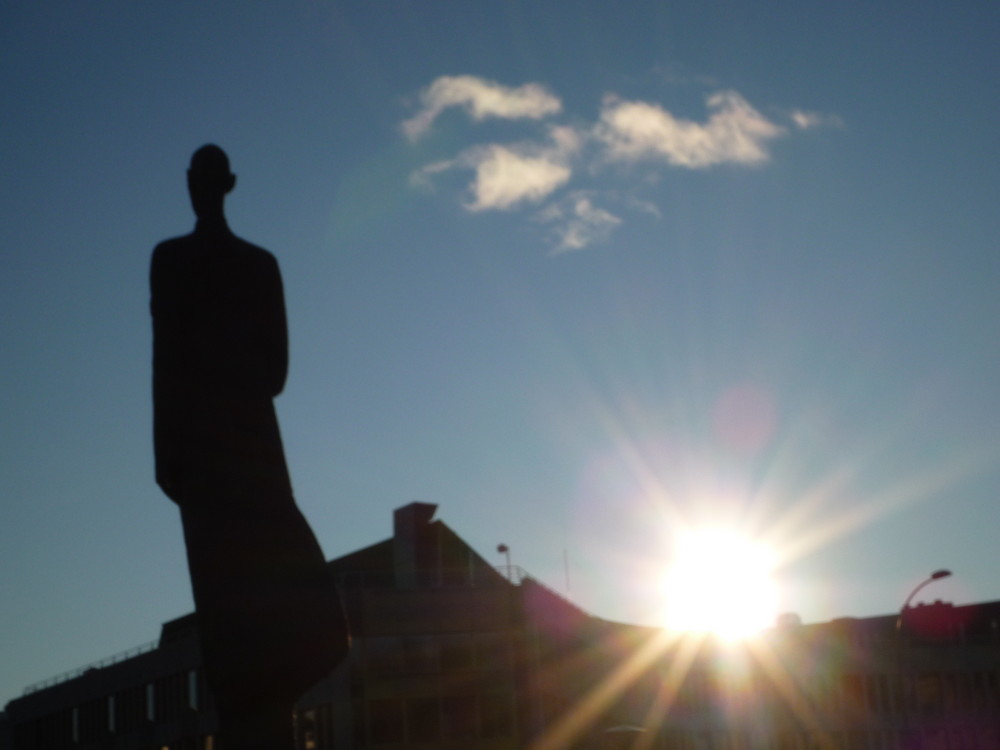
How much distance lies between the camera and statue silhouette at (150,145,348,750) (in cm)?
612

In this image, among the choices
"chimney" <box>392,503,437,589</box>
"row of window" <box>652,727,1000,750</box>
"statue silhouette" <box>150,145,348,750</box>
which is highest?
"chimney" <box>392,503,437,589</box>

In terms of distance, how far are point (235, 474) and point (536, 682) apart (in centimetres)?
5249

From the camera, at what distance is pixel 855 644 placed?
3056 inches

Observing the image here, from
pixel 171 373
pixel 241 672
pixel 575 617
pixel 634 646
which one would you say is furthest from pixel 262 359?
pixel 634 646

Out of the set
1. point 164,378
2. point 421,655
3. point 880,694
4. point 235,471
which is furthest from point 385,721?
point 235,471

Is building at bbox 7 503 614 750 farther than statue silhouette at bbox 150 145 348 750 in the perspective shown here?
Yes

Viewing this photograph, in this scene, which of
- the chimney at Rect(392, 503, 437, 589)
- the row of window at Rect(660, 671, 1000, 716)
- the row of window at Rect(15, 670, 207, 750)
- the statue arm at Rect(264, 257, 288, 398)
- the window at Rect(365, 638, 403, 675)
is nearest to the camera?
the statue arm at Rect(264, 257, 288, 398)

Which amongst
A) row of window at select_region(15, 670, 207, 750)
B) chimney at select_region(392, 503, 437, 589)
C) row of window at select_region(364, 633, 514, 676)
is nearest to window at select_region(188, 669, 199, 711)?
row of window at select_region(15, 670, 207, 750)

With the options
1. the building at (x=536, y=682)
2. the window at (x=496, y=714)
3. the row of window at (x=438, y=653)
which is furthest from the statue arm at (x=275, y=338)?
the window at (x=496, y=714)

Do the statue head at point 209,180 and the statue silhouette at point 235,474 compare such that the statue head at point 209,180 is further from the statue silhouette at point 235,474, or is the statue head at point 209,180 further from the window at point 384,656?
the window at point 384,656

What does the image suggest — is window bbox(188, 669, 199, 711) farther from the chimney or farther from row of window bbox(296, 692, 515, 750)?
the chimney

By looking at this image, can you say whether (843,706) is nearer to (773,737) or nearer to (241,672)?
(773,737)

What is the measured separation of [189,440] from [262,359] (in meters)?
0.54

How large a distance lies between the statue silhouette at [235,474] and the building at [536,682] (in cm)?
4014
